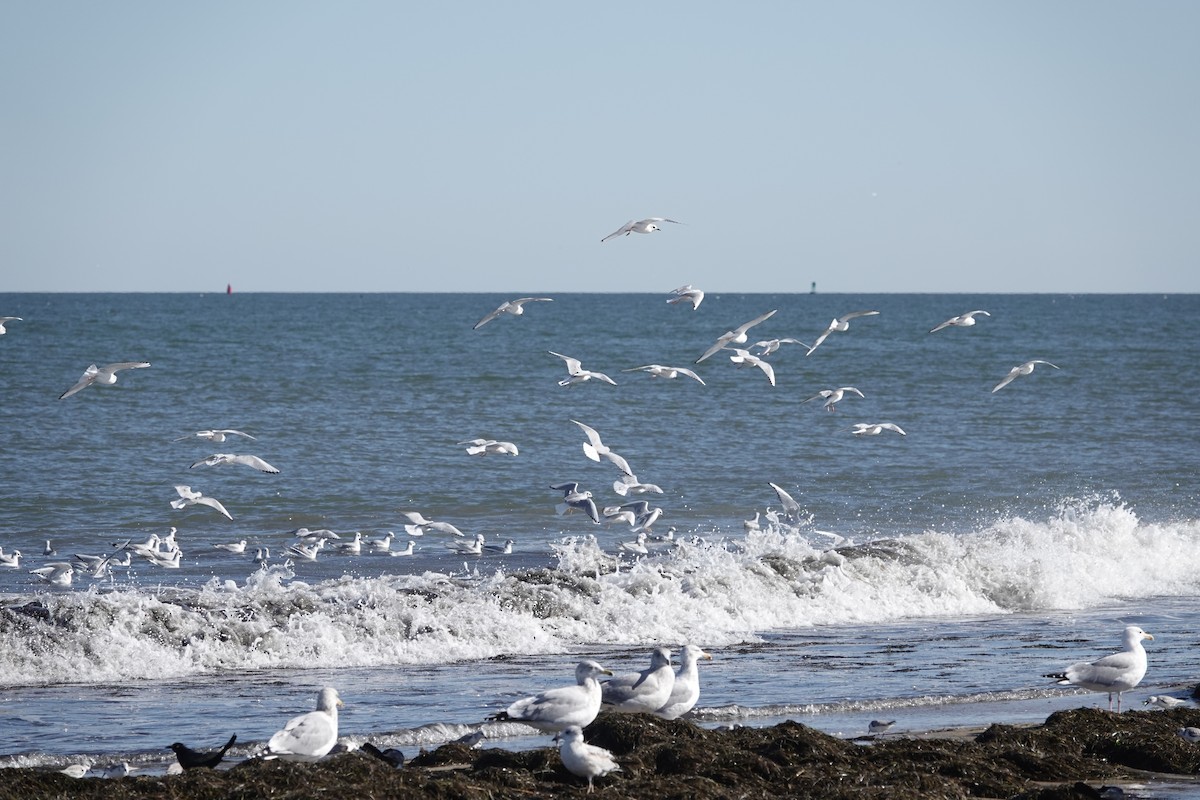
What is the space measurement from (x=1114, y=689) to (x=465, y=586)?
6468 mm

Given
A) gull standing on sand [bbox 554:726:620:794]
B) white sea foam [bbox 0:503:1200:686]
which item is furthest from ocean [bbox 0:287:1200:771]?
gull standing on sand [bbox 554:726:620:794]

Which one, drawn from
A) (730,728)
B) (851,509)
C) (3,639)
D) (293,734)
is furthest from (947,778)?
(851,509)

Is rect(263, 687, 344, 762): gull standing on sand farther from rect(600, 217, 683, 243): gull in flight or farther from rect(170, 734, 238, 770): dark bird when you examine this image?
rect(600, 217, 683, 243): gull in flight

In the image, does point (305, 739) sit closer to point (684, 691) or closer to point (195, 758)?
point (195, 758)

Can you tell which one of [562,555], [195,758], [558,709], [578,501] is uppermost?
[578,501]

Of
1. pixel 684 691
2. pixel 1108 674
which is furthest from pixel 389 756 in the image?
pixel 1108 674

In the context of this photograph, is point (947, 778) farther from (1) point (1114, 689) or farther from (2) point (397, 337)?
(2) point (397, 337)

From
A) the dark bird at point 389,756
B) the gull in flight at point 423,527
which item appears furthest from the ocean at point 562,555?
the dark bird at point 389,756

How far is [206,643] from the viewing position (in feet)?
39.1

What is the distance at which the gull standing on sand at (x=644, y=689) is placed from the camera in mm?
8359

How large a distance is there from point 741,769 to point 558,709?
3.29ft

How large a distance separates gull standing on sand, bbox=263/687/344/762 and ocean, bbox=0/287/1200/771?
1371 mm

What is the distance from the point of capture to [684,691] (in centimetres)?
853

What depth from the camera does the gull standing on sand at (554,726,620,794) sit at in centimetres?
724
